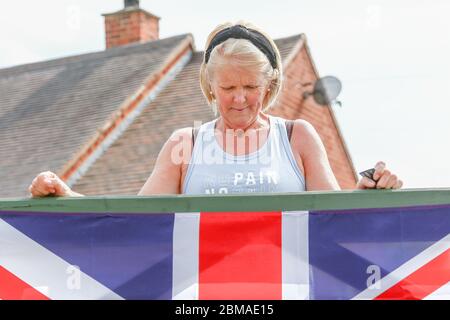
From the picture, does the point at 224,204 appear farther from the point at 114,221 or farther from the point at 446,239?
the point at 446,239

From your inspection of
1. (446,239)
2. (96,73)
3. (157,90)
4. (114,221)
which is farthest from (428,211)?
(96,73)

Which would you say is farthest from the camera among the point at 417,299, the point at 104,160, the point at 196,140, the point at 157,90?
the point at 157,90

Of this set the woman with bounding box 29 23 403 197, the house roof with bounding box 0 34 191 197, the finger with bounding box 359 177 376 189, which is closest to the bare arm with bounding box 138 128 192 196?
the woman with bounding box 29 23 403 197

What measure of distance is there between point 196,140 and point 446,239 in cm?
99

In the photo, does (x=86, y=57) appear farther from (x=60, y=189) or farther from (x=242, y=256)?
(x=242, y=256)

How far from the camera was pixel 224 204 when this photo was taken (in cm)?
421

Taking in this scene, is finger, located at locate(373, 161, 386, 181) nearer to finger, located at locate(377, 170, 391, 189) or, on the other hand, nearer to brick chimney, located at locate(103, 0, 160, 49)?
finger, located at locate(377, 170, 391, 189)

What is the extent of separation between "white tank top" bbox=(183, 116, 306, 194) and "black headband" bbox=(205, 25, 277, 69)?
0.95 ft

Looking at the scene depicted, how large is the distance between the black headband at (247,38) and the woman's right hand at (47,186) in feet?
2.33

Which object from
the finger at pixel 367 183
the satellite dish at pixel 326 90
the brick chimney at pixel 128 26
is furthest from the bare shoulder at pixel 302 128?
the brick chimney at pixel 128 26

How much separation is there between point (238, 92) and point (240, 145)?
0.21m

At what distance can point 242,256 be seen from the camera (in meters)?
4.16

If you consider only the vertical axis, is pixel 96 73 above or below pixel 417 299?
above

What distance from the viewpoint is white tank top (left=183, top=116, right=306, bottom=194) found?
4355 mm
